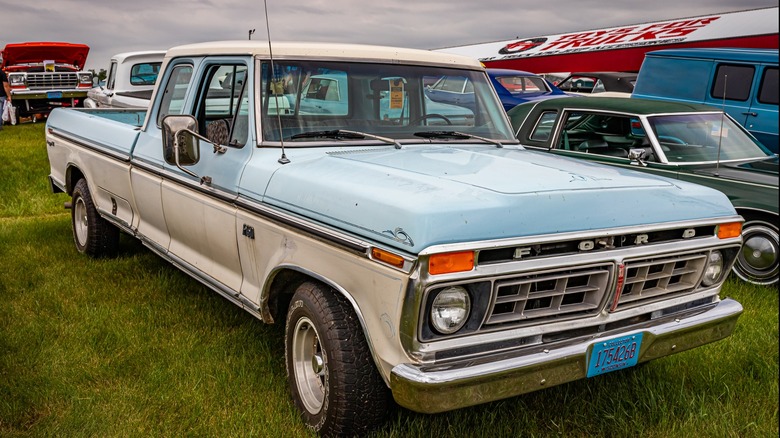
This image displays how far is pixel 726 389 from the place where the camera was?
3727 mm

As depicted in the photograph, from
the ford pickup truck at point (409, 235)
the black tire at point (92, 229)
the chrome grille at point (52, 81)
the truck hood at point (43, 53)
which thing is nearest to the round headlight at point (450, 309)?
the ford pickup truck at point (409, 235)

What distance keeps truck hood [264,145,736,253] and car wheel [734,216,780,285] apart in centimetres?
257

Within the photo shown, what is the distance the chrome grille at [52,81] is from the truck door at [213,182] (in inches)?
679

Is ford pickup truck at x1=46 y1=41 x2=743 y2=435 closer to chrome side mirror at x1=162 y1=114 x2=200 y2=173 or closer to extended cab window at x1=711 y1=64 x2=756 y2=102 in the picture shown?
chrome side mirror at x1=162 y1=114 x2=200 y2=173

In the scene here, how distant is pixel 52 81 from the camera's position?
775 inches

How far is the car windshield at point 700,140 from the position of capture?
6254mm

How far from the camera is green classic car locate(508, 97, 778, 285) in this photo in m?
5.63

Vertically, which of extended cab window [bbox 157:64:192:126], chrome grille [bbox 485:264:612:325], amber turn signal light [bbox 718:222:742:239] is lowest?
chrome grille [bbox 485:264:612:325]

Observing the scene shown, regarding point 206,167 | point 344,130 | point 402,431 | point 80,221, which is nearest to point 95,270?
point 80,221

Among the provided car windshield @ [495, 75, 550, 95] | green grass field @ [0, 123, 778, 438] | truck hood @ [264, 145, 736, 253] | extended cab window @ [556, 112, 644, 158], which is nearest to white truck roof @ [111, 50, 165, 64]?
car windshield @ [495, 75, 550, 95]

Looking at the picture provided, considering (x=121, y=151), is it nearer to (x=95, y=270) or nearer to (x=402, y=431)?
(x=95, y=270)

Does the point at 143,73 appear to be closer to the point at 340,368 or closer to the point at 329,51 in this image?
the point at 329,51

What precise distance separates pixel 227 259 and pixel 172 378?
0.69 meters

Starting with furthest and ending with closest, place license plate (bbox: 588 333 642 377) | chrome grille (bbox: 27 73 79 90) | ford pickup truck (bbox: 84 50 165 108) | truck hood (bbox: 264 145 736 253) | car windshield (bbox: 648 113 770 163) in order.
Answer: chrome grille (bbox: 27 73 79 90), ford pickup truck (bbox: 84 50 165 108), car windshield (bbox: 648 113 770 163), license plate (bbox: 588 333 642 377), truck hood (bbox: 264 145 736 253)
